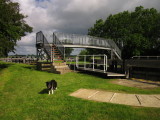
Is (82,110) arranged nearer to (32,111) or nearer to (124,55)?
(32,111)

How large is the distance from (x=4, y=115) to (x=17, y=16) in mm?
15452

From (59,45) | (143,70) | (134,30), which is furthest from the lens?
(134,30)

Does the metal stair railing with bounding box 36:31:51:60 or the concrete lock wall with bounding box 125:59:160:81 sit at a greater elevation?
the metal stair railing with bounding box 36:31:51:60

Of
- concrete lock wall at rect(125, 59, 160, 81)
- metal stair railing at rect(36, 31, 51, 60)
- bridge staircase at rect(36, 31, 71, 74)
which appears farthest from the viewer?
metal stair railing at rect(36, 31, 51, 60)

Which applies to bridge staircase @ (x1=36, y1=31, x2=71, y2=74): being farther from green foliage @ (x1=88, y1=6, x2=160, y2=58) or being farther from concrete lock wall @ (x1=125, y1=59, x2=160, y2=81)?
green foliage @ (x1=88, y1=6, x2=160, y2=58)

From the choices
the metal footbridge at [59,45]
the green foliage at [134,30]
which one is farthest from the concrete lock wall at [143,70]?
the green foliage at [134,30]

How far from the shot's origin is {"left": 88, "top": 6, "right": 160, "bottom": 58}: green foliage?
25.7 meters

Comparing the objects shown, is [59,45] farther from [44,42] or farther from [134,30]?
[134,30]

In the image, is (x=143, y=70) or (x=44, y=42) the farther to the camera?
(x=44, y=42)

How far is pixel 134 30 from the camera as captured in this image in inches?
1206

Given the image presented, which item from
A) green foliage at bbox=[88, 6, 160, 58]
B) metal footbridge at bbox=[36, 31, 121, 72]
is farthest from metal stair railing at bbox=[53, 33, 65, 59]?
green foliage at bbox=[88, 6, 160, 58]

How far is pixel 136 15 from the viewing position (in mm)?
31609

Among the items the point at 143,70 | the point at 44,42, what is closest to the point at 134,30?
the point at 143,70

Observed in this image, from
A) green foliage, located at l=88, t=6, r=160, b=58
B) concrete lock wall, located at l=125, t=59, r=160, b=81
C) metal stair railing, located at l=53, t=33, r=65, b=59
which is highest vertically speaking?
green foliage, located at l=88, t=6, r=160, b=58
